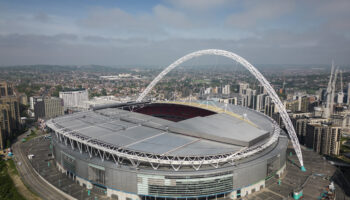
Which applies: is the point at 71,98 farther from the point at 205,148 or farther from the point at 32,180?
the point at 205,148

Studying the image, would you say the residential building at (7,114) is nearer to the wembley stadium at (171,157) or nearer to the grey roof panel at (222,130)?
the wembley stadium at (171,157)

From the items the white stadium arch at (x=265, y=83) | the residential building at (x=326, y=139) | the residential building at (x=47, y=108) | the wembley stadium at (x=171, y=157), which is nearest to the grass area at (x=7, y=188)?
the wembley stadium at (x=171, y=157)

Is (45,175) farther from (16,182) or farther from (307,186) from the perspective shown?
(307,186)

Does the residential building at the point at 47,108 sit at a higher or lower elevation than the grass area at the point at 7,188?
higher

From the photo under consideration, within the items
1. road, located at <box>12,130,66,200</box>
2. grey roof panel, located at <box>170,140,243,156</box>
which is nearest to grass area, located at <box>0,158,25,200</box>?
road, located at <box>12,130,66,200</box>

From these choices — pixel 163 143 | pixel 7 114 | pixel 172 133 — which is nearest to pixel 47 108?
pixel 7 114
